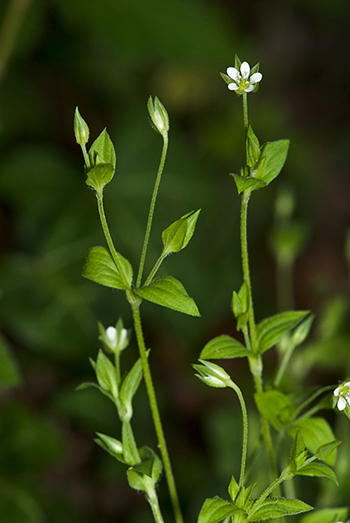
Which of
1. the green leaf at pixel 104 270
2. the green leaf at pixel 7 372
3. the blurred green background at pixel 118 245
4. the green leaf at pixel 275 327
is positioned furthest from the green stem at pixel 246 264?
the green leaf at pixel 7 372

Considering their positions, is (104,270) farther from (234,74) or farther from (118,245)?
(118,245)

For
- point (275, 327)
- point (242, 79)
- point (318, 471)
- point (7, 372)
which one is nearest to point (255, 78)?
point (242, 79)

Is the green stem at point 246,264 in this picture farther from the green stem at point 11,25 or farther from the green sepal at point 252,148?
the green stem at point 11,25

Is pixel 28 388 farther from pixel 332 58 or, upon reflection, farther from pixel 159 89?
pixel 332 58

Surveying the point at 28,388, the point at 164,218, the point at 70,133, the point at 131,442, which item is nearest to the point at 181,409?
the point at 28,388

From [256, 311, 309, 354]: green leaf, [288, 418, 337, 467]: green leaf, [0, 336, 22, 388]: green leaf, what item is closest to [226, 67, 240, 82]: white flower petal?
[256, 311, 309, 354]: green leaf

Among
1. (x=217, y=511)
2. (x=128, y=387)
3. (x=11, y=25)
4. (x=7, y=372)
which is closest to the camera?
(x=217, y=511)
